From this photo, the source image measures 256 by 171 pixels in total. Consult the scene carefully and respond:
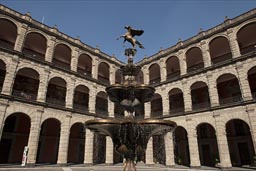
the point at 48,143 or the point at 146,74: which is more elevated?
the point at 146,74

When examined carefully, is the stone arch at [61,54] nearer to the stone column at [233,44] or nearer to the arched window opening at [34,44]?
the arched window opening at [34,44]

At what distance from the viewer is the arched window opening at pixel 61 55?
67.6 ft

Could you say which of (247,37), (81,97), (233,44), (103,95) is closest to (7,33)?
(81,97)

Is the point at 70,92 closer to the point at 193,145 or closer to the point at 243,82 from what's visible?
the point at 193,145

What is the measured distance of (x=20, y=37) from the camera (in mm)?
16422

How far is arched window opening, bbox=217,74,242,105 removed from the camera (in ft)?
63.7

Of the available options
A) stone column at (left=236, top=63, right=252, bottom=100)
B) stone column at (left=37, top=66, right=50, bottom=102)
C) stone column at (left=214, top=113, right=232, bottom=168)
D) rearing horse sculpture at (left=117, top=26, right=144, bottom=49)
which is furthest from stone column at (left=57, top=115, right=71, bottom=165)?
stone column at (left=236, top=63, right=252, bottom=100)

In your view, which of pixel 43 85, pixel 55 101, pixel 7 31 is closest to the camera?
pixel 43 85

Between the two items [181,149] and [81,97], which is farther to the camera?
[81,97]

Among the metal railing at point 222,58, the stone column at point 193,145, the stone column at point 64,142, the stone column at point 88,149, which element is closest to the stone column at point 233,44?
the metal railing at point 222,58

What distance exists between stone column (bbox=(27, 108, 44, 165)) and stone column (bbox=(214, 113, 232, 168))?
51.2ft

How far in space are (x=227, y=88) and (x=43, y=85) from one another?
19.3 m

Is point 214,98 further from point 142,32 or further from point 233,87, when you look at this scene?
point 142,32

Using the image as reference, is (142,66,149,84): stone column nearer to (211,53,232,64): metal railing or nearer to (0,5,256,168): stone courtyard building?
(0,5,256,168): stone courtyard building
